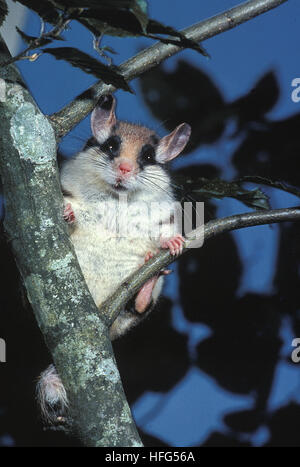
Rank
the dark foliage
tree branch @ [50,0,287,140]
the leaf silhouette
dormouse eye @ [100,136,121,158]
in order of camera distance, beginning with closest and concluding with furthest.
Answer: the leaf silhouette
the dark foliage
tree branch @ [50,0,287,140]
dormouse eye @ [100,136,121,158]

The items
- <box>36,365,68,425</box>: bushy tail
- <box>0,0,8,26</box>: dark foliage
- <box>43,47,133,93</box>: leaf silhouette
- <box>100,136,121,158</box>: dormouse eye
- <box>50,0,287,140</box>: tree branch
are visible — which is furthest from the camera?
<box>100,136,121,158</box>: dormouse eye

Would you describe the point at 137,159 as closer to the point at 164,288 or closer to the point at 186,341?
the point at 164,288

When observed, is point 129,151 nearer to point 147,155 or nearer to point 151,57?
point 147,155

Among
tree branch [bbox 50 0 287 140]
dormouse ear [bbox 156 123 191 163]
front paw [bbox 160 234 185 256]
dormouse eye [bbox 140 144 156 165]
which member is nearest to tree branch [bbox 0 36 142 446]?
tree branch [bbox 50 0 287 140]

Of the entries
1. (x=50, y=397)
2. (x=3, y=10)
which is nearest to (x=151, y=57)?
(x=3, y=10)

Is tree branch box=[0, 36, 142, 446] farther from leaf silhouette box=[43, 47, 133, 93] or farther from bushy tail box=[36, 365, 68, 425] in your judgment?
bushy tail box=[36, 365, 68, 425]
